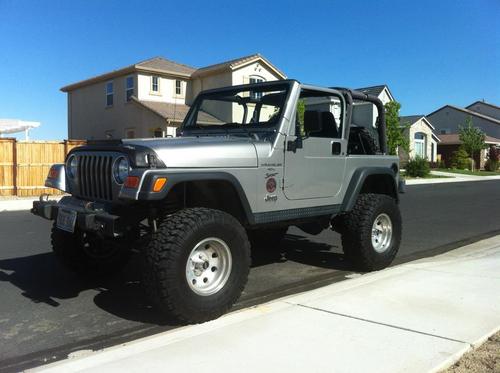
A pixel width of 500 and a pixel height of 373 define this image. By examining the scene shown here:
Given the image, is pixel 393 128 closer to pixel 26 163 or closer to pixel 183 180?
pixel 26 163

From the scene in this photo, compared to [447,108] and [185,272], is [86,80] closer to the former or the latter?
[185,272]

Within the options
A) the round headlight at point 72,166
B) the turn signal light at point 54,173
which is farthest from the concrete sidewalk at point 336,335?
the turn signal light at point 54,173

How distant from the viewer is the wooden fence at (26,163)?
57.1ft

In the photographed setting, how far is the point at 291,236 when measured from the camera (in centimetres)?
862

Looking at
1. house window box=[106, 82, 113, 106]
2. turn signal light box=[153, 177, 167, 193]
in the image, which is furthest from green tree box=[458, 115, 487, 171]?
turn signal light box=[153, 177, 167, 193]

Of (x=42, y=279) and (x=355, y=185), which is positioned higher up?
(x=355, y=185)

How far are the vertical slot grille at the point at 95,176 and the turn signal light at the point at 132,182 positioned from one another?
0.42 m

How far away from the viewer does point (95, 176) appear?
4.62 m

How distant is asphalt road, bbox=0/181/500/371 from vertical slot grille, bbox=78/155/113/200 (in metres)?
1.08

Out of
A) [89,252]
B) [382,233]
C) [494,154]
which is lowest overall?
[89,252]

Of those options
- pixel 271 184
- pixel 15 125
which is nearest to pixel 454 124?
pixel 15 125

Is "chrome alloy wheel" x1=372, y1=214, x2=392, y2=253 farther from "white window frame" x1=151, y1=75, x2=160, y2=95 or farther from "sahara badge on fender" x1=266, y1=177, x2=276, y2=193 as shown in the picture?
"white window frame" x1=151, y1=75, x2=160, y2=95

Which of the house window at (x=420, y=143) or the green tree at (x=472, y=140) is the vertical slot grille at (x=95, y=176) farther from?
the green tree at (x=472, y=140)

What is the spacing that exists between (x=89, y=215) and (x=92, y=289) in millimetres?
1476
